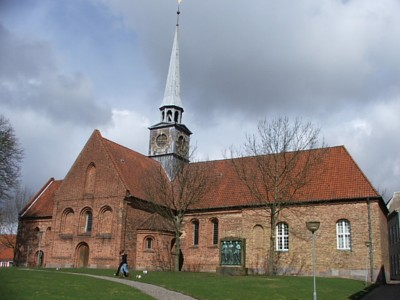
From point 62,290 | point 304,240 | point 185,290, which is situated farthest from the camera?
point 304,240

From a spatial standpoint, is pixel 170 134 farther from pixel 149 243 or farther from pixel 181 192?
pixel 149 243

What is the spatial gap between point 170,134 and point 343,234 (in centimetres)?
2126

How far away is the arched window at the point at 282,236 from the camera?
36.3m

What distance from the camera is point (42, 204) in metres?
46.7

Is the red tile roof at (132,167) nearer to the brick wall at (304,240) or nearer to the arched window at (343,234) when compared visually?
the brick wall at (304,240)

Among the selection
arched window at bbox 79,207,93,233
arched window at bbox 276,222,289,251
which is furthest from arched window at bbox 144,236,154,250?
arched window at bbox 276,222,289,251

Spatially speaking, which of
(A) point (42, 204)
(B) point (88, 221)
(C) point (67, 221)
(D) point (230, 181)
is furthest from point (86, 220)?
(D) point (230, 181)

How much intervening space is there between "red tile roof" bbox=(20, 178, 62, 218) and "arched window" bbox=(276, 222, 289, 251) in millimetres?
22949

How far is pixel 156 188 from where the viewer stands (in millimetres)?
39438

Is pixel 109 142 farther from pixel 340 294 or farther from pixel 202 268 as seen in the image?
pixel 340 294

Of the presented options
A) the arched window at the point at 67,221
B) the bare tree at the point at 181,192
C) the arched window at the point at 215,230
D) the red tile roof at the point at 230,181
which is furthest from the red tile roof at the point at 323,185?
the arched window at the point at 67,221

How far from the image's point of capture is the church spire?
49.3m

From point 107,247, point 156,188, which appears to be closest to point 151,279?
point 107,247

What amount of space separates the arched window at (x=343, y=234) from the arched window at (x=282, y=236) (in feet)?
13.8
